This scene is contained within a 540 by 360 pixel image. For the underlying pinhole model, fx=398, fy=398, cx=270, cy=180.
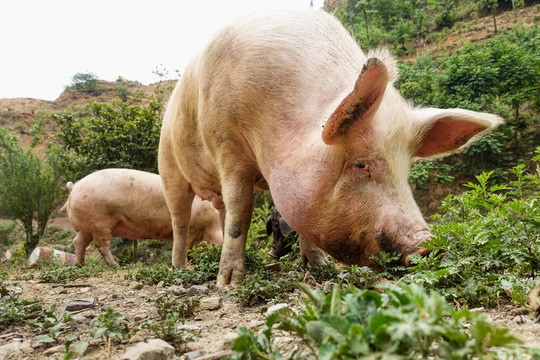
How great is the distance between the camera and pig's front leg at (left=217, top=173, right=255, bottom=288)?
3.27 m

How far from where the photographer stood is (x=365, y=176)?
253 centimetres

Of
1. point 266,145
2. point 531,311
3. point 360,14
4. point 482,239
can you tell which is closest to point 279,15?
point 266,145

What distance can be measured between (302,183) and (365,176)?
0.41 metres

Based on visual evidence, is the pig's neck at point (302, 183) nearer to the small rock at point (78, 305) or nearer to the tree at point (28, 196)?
the small rock at point (78, 305)

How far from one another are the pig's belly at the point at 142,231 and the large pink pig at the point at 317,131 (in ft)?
19.1

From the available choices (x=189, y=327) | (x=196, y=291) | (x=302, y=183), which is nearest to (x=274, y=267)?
(x=196, y=291)

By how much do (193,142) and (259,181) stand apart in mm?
891

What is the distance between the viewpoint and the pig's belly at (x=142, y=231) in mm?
9227

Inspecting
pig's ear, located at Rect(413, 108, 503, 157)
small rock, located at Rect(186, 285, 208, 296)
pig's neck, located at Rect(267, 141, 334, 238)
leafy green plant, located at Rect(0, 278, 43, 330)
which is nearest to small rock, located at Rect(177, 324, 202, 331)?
small rock, located at Rect(186, 285, 208, 296)

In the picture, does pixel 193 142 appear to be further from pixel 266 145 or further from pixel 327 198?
pixel 327 198

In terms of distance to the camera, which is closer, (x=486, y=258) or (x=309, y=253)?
(x=486, y=258)

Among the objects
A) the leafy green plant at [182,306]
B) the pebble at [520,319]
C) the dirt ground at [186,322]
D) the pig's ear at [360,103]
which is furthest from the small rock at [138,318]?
the pebble at [520,319]

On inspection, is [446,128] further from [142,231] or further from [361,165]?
[142,231]

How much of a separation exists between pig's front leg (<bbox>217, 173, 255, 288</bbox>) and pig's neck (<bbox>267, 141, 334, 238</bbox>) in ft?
1.97
